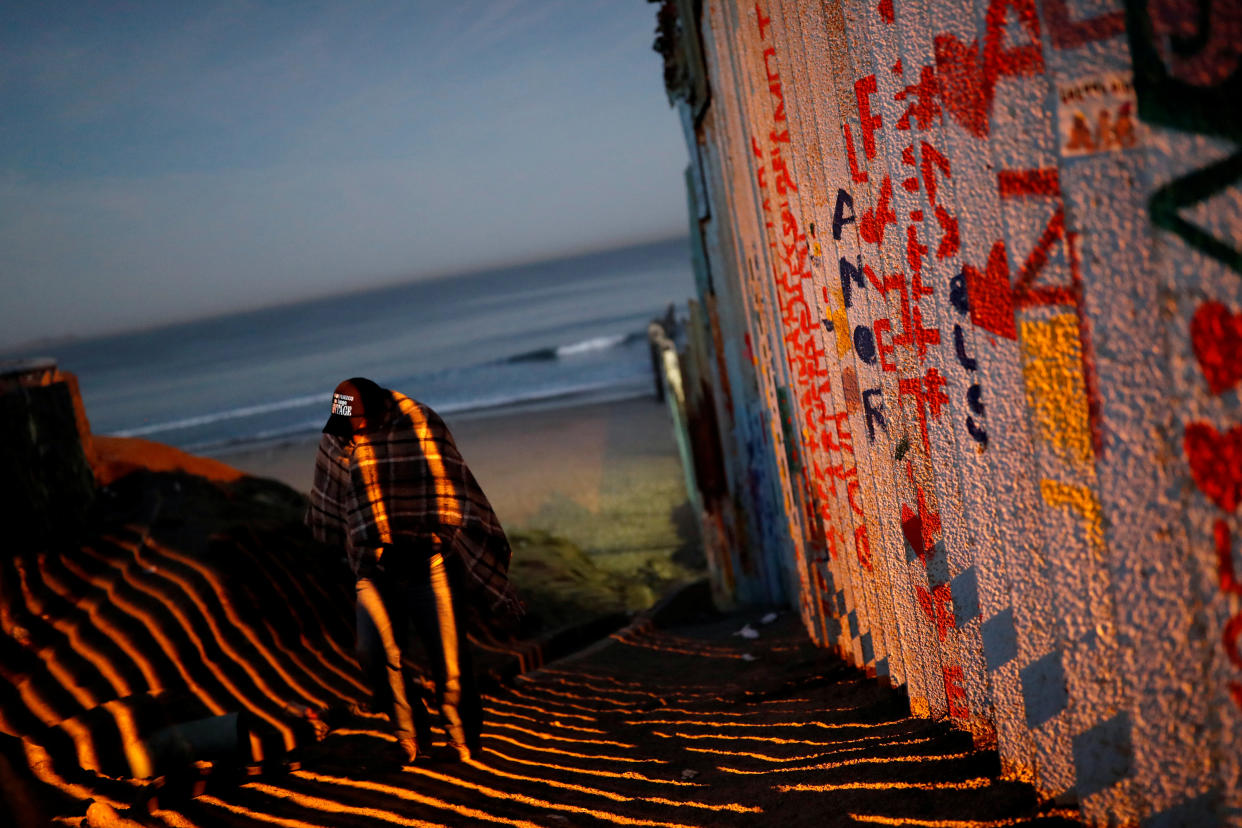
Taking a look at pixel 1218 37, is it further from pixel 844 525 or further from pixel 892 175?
pixel 844 525

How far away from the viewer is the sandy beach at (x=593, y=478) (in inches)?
395

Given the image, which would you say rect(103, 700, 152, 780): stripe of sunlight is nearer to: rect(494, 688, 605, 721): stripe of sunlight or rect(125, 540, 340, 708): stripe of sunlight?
rect(125, 540, 340, 708): stripe of sunlight

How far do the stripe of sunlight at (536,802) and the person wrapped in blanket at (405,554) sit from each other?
0.18m

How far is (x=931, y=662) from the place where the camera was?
2543 mm

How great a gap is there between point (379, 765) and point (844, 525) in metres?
2.21

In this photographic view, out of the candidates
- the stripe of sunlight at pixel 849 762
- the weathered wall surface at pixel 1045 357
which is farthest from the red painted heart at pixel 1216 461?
the stripe of sunlight at pixel 849 762

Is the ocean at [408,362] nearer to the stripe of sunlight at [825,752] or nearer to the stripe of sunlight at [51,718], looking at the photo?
the stripe of sunlight at [51,718]

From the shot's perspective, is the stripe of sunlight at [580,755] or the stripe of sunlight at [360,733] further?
the stripe of sunlight at [360,733]

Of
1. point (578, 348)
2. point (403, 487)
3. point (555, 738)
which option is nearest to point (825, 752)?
point (555, 738)

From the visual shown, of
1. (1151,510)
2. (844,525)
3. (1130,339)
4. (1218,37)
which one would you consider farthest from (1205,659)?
(844,525)

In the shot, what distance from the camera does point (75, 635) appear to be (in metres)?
4.64

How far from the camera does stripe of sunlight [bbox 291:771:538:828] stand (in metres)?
2.83

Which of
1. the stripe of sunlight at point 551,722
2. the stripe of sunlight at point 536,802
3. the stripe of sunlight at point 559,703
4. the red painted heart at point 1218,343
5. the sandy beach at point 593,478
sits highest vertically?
the red painted heart at point 1218,343

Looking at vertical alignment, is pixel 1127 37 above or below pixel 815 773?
above
